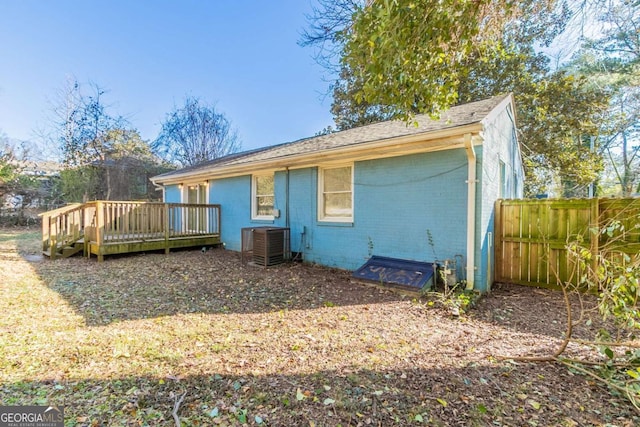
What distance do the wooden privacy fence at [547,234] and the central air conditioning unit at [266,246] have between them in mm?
4755

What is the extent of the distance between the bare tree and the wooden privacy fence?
21.6m

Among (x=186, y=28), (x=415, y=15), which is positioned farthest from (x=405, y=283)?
(x=186, y=28)

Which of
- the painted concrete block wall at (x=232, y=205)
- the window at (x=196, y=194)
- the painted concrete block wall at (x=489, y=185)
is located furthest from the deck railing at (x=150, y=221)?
the painted concrete block wall at (x=489, y=185)

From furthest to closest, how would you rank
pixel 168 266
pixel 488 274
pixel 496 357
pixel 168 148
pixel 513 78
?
1. pixel 168 148
2. pixel 513 78
3. pixel 168 266
4. pixel 488 274
5. pixel 496 357

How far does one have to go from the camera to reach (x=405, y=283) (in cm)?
498

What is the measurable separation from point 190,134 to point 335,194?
1941 centimetres

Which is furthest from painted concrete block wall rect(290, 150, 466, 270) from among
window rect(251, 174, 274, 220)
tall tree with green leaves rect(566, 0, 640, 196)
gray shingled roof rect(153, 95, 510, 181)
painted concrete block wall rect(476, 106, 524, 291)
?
tall tree with green leaves rect(566, 0, 640, 196)

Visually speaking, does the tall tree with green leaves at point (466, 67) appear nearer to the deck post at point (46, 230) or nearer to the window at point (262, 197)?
the window at point (262, 197)

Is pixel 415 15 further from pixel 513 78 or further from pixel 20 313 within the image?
pixel 513 78

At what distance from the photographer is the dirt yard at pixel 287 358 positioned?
2.08m

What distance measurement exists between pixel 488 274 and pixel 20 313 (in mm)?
7320

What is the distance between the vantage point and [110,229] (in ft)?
25.5

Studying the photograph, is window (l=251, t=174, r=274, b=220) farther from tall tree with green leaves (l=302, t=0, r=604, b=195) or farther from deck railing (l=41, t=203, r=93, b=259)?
deck railing (l=41, t=203, r=93, b=259)

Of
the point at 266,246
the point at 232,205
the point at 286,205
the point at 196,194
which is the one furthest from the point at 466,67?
the point at 196,194
